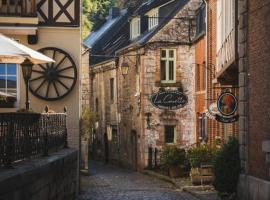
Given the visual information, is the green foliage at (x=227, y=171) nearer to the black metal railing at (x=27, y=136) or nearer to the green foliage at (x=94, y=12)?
the black metal railing at (x=27, y=136)

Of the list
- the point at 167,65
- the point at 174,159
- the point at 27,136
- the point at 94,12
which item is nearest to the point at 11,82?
the point at 27,136

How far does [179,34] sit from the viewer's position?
111ft

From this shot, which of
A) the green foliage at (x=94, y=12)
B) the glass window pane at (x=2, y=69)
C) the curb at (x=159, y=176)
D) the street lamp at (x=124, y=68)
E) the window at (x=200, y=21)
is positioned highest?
the green foliage at (x=94, y=12)

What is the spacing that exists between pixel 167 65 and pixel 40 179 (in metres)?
23.6

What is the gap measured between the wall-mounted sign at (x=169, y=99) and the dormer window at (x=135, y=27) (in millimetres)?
7562

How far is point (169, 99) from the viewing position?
3238 centimetres

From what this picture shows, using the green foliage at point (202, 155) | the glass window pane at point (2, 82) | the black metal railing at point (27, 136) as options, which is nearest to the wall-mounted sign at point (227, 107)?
the black metal railing at point (27, 136)

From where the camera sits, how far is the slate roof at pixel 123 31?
113ft

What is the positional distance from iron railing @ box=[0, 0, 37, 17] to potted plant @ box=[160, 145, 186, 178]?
1060cm

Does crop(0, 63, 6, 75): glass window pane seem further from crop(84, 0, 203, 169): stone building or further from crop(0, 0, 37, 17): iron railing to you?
crop(84, 0, 203, 169): stone building

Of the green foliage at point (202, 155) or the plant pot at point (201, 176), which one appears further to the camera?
the green foliage at point (202, 155)

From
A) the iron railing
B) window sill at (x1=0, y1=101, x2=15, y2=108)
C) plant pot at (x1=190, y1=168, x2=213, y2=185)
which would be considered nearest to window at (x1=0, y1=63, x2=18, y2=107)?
window sill at (x1=0, y1=101, x2=15, y2=108)

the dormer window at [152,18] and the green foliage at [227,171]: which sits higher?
the dormer window at [152,18]

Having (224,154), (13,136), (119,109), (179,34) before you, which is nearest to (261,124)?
(224,154)
